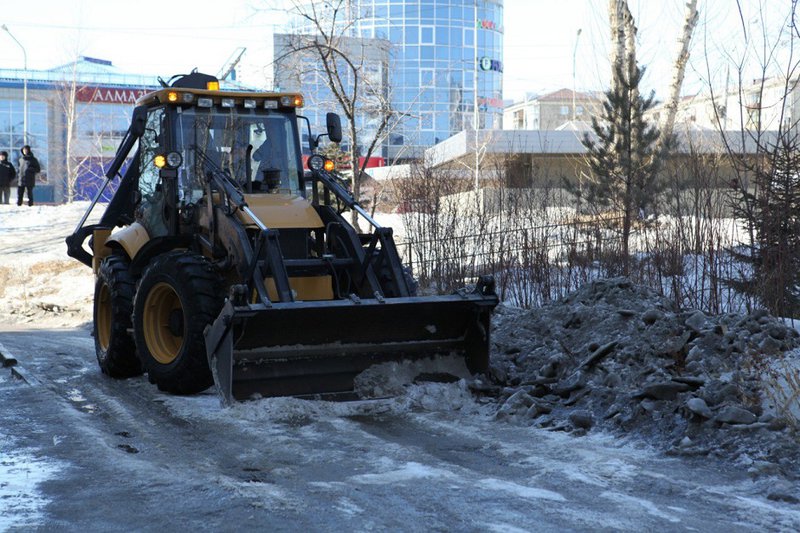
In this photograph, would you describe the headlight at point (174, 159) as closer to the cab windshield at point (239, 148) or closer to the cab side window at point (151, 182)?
the cab windshield at point (239, 148)

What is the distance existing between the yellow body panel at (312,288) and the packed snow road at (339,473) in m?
1.15

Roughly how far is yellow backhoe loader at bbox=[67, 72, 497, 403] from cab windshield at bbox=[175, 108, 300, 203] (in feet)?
0.04

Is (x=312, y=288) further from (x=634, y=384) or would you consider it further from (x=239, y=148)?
(x=634, y=384)

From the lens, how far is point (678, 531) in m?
4.58

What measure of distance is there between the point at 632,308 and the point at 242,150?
391 cm

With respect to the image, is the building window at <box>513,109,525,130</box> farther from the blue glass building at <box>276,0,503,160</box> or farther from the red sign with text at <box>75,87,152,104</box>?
the red sign with text at <box>75,87,152,104</box>

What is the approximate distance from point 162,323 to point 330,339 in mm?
1848

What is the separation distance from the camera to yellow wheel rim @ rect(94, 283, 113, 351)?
10070 mm

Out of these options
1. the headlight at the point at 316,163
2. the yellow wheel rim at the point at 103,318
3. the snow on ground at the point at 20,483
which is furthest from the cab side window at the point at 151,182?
the snow on ground at the point at 20,483

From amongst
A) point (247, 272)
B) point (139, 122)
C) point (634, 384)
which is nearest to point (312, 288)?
point (247, 272)

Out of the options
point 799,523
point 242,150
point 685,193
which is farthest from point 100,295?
point 799,523

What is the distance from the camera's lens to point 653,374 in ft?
24.2

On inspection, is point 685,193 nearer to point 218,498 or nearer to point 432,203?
point 432,203

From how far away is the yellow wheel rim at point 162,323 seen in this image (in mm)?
8438
